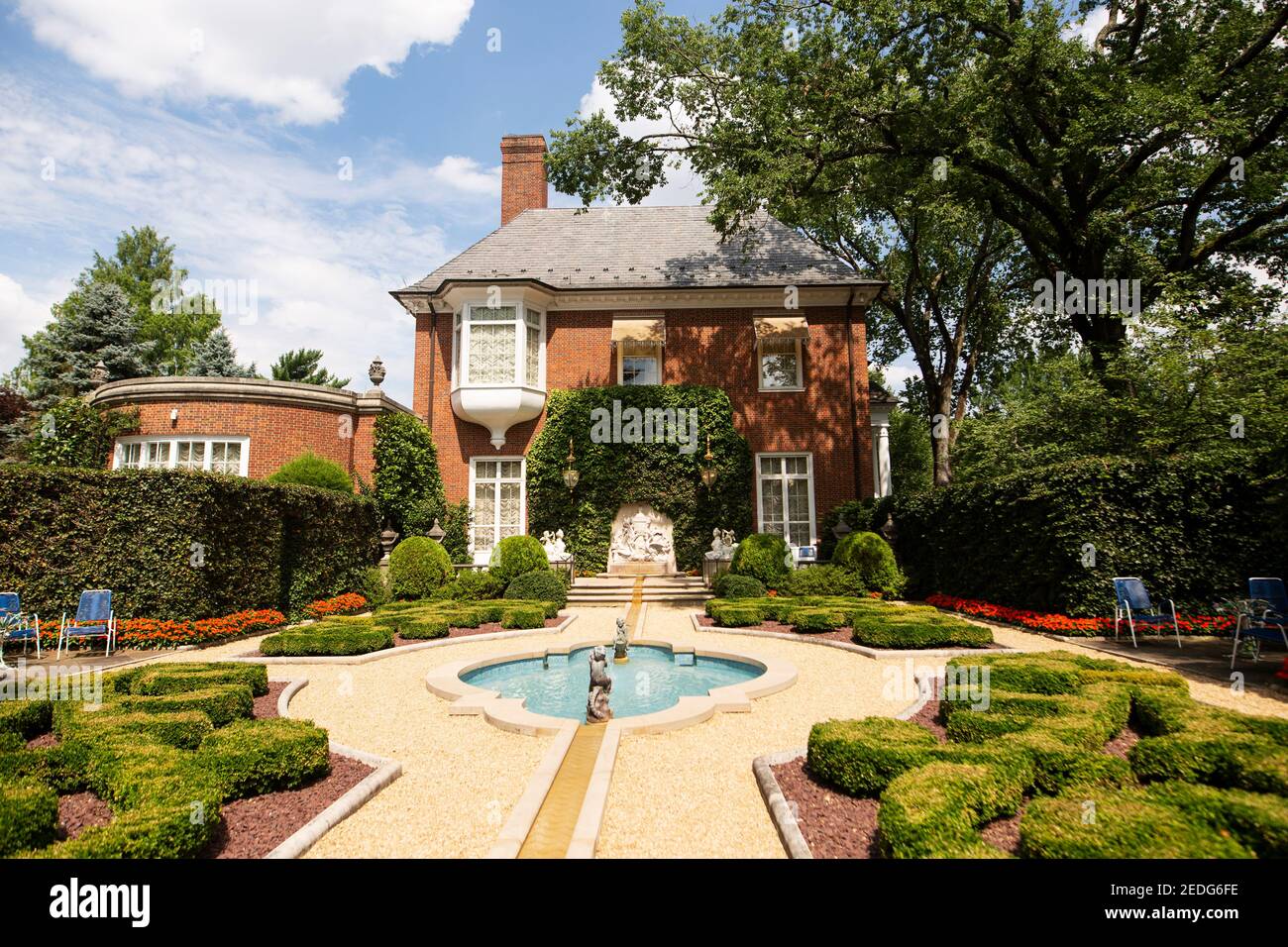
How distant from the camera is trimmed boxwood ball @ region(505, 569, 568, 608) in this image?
47.8 feet

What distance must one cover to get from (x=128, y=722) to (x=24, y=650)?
727 cm

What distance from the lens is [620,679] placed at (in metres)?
8.64

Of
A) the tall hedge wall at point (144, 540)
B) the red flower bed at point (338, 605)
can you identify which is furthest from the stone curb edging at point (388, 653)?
the red flower bed at point (338, 605)

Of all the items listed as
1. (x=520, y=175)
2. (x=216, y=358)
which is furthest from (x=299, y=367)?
(x=520, y=175)

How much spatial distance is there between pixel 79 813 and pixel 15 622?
24.4 ft

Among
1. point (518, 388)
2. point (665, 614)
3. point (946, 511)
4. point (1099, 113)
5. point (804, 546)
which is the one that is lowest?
point (665, 614)

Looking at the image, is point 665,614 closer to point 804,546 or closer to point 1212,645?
point 804,546

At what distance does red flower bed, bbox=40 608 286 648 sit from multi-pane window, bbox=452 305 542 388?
10119 millimetres

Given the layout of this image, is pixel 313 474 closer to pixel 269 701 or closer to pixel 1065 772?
pixel 269 701

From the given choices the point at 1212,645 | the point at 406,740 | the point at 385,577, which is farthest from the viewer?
the point at 385,577

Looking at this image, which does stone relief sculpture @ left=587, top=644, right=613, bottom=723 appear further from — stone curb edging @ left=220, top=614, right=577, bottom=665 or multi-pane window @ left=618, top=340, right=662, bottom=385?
multi-pane window @ left=618, top=340, right=662, bottom=385

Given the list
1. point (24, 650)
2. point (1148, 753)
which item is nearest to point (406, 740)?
point (1148, 753)

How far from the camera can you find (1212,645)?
8883 millimetres

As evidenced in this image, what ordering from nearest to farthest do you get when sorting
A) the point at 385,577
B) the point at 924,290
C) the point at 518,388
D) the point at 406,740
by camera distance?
the point at 406,740 → the point at 385,577 → the point at 518,388 → the point at 924,290
